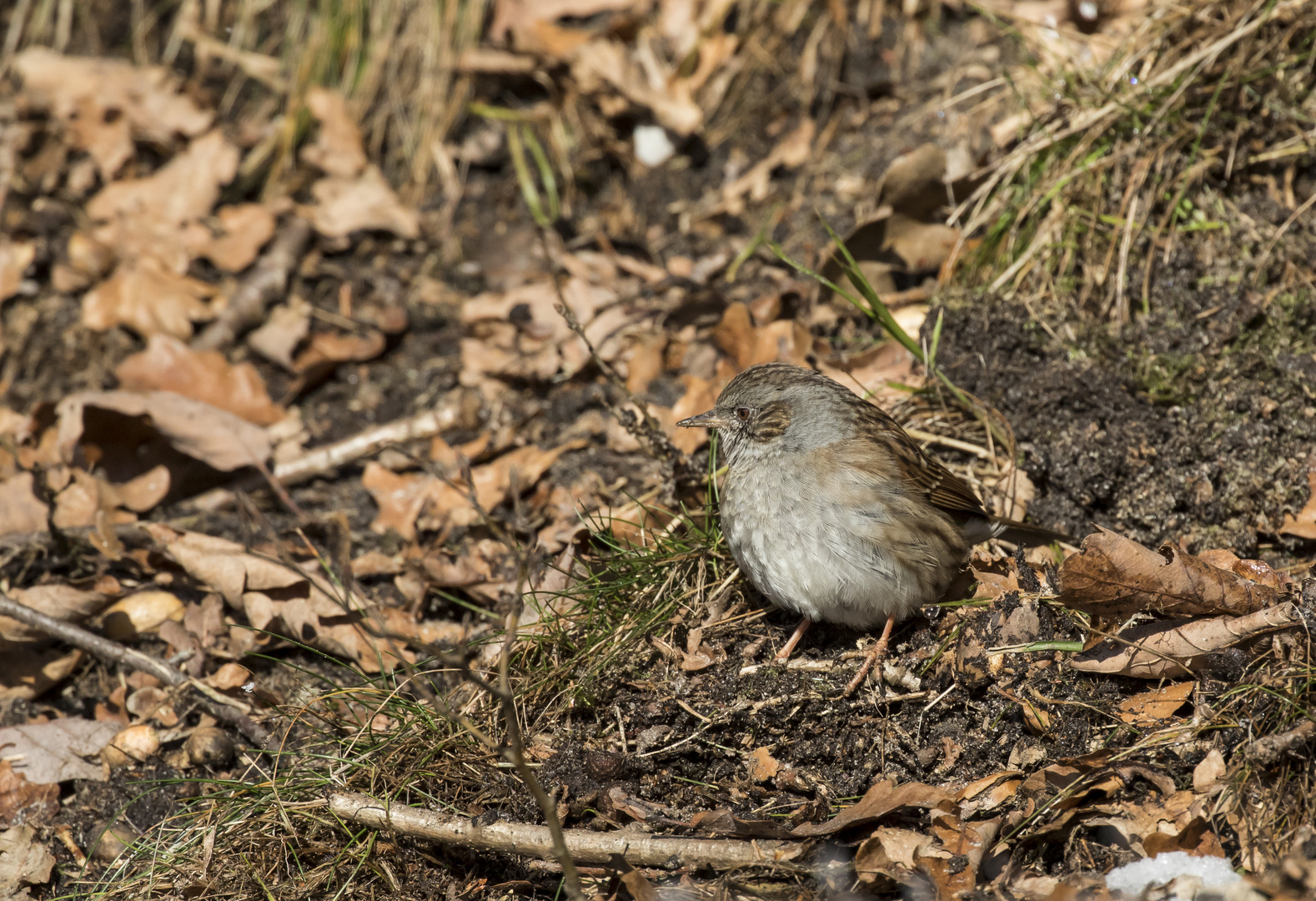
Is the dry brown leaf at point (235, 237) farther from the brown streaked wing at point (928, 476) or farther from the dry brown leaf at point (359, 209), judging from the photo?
the brown streaked wing at point (928, 476)

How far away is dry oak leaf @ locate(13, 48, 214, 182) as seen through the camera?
278 inches

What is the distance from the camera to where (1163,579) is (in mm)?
3348

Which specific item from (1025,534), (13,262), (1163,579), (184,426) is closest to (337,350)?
(184,426)

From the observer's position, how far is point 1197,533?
4.15 metres

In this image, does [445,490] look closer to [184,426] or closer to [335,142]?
[184,426]

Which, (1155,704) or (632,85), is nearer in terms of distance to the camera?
(1155,704)

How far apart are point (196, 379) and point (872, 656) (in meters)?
4.10

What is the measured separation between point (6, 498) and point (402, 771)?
279cm

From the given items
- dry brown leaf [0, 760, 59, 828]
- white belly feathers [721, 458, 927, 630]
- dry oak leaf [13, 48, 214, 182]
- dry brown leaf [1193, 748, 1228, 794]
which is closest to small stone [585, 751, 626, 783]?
white belly feathers [721, 458, 927, 630]

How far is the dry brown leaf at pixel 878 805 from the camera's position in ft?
10.3

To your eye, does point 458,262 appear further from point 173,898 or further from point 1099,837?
point 1099,837

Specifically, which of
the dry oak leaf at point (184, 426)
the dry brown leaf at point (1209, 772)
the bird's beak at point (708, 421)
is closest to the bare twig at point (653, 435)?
the bird's beak at point (708, 421)

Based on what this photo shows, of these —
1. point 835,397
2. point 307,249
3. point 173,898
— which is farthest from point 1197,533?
point 307,249

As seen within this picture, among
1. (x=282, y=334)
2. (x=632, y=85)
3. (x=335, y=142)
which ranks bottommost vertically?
(x=282, y=334)
